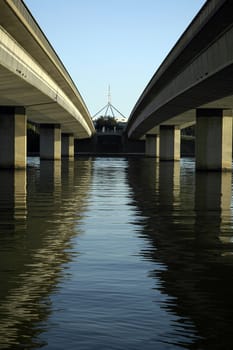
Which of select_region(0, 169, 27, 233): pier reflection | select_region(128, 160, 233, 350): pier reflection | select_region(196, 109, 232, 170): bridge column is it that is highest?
select_region(196, 109, 232, 170): bridge column

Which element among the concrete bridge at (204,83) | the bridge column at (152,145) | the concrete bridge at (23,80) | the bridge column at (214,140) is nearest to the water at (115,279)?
the concrete bridge at (204,83)

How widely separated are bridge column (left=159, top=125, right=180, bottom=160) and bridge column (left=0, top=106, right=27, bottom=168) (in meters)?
39.2

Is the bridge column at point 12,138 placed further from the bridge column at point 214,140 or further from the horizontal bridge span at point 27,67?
the bridge column at point 214,140

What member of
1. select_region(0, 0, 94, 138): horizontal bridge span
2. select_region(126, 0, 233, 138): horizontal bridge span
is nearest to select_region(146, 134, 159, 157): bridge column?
select_region(0, 0, 94, 138): horizontal bridge span

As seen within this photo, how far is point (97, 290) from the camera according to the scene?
9906mm

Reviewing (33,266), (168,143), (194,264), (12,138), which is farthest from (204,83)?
(168,143)

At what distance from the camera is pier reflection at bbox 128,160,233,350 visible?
7.98 meters

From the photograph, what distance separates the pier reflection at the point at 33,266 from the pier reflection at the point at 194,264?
1.53 m

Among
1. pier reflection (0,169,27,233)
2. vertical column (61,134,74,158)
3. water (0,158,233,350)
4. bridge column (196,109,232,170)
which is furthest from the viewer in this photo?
vertical column (61,134,74,158)

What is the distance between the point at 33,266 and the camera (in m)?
11.9

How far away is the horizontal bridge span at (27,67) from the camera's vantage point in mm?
29797

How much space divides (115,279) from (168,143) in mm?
80906

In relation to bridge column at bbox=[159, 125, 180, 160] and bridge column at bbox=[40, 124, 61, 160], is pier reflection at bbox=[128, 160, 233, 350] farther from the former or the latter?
bridge column at bbox=[159, 125, 180, 160]

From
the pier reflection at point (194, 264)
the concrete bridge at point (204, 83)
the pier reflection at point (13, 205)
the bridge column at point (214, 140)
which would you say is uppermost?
the concrete bridge at point (204, 83)
